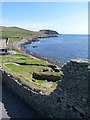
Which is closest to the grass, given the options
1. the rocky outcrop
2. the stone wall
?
the rocky outcrop

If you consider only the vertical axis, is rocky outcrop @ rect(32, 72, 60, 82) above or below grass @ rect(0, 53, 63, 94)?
below

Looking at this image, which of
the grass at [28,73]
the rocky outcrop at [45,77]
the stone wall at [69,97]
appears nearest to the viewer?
the stone wall at [69,97]

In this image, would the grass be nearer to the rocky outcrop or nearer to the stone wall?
the rocky outcrop

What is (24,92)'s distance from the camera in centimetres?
2889

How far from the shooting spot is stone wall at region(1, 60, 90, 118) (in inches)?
744

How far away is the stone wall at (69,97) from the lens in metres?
18.9

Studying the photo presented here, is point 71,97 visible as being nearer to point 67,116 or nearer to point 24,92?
point 67,116

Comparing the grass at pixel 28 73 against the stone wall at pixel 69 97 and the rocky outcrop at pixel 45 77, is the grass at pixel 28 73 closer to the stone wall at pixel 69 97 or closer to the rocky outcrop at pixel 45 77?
the rocky outcrop at pixel 45 77

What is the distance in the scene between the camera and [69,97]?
20.6 meters

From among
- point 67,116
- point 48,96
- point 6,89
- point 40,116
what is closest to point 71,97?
point 67,116

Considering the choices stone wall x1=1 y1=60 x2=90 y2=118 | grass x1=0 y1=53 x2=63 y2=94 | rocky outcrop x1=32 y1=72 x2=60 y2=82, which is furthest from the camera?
rocky outcrop x1=32 y1=72 x2=60 y2=82

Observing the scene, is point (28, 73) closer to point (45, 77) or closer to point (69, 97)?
point (45, 77)

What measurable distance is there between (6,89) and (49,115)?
12852 millimetres

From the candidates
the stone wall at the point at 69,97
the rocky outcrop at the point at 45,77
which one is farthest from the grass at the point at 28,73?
the stone wall at the point at 69,97
